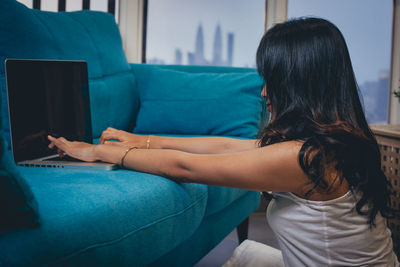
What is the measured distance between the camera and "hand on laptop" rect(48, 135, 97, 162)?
1185 millimetres

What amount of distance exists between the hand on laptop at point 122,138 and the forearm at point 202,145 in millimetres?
43

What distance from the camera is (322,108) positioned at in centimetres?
95

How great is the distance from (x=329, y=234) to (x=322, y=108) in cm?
28

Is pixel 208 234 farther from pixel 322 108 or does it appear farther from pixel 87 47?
pixel 87 47

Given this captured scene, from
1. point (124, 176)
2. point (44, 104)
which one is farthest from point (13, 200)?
point (44, 104)

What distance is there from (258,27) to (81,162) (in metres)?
2.15

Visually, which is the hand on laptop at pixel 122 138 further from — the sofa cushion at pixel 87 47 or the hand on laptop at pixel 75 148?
the sofa cushion at pixel 87 47

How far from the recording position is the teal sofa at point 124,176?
2.59ft

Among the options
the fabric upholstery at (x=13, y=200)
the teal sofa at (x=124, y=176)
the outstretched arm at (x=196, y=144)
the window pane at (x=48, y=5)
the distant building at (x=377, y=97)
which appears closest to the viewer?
the fabric upholstery at (x=13, y=200)

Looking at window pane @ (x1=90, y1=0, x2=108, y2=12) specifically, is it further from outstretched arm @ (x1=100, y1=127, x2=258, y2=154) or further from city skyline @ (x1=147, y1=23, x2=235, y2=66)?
outstretched arm @ (x1=100, y1=127, x2=258, y2=154)

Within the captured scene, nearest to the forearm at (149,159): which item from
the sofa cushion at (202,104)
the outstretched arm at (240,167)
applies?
the outstretched arm at (240,167)

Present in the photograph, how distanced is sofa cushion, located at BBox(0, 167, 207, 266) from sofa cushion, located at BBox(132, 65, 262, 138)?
792 millimetres

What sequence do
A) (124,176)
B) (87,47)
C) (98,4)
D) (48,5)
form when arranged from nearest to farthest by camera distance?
1. (124,176)
2. (87,47)
3. (48,5)
4. (98,4)

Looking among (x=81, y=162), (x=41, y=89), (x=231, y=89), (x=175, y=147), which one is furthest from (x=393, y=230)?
(x=41, y=89)
